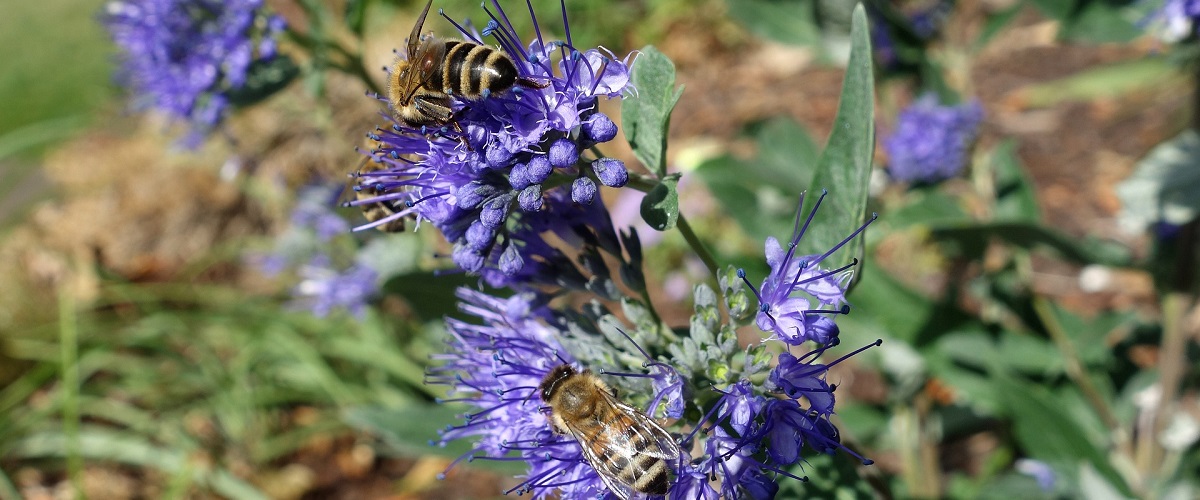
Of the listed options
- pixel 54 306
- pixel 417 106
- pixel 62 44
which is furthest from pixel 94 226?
pixel 417 106

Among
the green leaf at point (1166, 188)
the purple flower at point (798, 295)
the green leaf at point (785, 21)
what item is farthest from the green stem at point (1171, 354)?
the purple flower at point (798, 295)

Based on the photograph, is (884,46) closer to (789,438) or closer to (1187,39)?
(1187,39)

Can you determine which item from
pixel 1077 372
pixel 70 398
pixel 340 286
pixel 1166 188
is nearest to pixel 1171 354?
pixel 1077 372

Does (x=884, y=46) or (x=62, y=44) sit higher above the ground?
(x=884, y=46)

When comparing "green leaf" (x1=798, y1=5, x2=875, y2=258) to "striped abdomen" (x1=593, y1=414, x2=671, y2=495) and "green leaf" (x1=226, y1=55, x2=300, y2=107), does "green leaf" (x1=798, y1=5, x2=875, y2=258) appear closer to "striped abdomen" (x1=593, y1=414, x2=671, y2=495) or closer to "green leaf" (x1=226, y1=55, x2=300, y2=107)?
"striped abdomen" (x1=593, y1=414, x2=671, y2=495)

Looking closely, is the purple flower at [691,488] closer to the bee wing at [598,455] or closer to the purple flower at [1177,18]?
the bee wing at [598,455]
